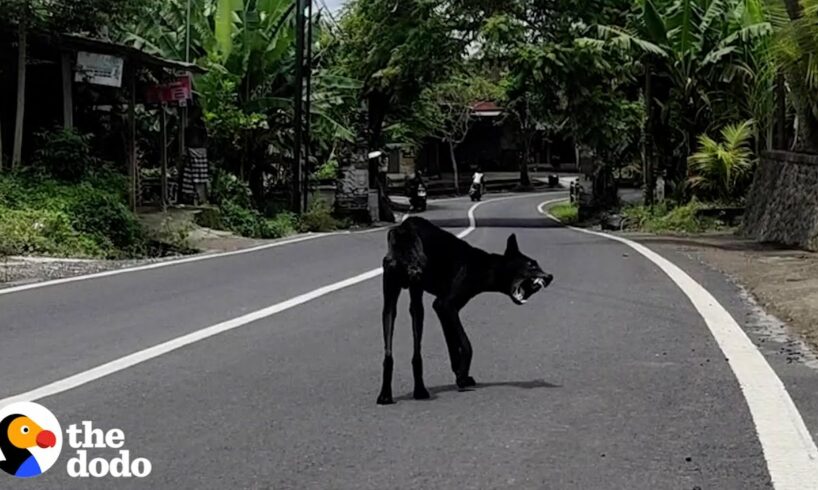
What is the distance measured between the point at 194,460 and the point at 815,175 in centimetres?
1573

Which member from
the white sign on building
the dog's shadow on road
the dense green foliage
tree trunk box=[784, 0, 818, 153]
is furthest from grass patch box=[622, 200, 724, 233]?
the dog's shadow on road

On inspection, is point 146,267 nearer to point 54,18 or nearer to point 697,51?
point 54,18

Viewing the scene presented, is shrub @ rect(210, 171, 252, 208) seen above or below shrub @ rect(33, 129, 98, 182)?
below

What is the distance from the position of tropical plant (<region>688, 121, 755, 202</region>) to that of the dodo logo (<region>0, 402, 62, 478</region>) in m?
23.9

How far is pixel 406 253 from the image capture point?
6570 millimetres

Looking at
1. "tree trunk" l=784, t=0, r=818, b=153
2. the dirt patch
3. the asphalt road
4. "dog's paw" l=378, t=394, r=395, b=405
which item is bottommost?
the asphalt road

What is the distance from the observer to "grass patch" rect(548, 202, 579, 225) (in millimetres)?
34219

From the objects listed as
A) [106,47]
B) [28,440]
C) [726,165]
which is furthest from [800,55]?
[28,440]

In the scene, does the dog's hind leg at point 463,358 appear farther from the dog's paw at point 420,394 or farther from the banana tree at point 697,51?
the banana tree at point 697,51

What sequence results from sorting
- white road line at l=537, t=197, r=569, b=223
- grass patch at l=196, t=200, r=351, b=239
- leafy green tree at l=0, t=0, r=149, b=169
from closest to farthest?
leafy green tree at l=0, t=0, r=149, b=169 → grass patch at l=196, t=200, r=351, b=239 → white road line at l=537, t=197, r=569, b=223

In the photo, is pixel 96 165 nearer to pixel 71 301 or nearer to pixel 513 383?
pixel 71 301

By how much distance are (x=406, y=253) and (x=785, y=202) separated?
15458mm

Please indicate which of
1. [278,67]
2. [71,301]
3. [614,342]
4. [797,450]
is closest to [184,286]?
[71,301]

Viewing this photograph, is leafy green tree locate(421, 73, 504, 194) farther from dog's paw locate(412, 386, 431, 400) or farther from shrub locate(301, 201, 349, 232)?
dog's paw locate(412, 386, 431, 400)
